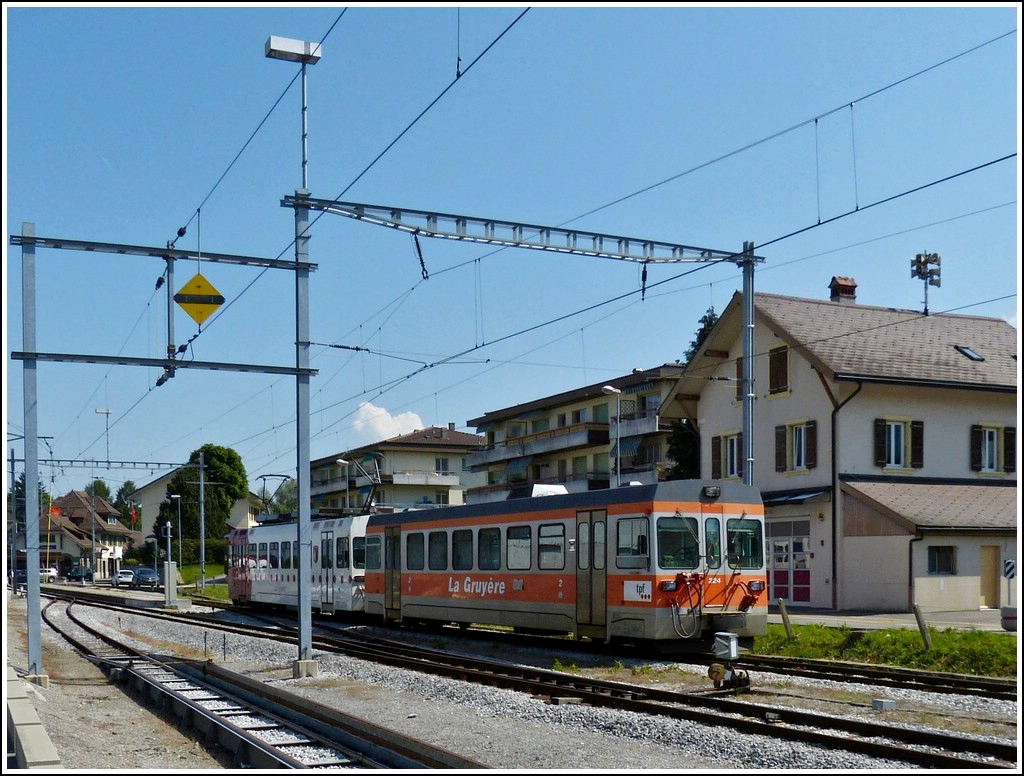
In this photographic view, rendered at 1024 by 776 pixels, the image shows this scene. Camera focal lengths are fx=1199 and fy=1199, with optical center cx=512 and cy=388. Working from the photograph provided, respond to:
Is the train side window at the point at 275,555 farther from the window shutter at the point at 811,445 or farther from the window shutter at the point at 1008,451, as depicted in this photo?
the window shutter at the point at 1008,451

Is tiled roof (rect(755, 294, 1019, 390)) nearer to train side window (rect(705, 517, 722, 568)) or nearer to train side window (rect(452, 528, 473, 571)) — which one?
train side window (rect(452, 528, 473, 571))

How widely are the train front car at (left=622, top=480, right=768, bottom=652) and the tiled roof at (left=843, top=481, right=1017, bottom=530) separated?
38.6ft

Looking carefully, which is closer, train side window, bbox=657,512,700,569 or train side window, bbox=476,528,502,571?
train side window, bbox=657,512,700,569

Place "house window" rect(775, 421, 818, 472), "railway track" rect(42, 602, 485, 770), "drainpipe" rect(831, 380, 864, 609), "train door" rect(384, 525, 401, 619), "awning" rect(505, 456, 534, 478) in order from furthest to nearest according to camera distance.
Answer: "awning" rect(505, 456, 534, 478)
"house window" rect(775, 421, 818, 472)
"drainpipe" rect(831, 380, 864, 609)
"train door" rect(384, 525, 401, 619)
"railway track" rect(42, 602, 485, 770)

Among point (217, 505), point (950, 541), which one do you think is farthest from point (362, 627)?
point (217, 505)

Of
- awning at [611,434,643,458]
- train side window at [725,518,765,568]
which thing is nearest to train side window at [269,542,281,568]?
train side window at [725,518,765,568]

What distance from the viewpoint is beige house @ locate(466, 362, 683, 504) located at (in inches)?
2197

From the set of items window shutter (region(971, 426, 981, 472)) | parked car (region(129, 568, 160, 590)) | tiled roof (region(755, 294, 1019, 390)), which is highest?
tiled roof (region(755, 294, 1019, 390))

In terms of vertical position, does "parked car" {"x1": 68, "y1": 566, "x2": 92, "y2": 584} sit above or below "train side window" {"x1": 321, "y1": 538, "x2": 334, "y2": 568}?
below

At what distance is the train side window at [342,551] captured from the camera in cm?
3050

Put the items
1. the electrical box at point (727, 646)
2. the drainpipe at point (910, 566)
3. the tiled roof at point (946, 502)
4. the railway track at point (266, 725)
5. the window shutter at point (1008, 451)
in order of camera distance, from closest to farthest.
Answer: the railway track at point (266, 725) → the electrical box at point (727, 646) → the drainpipe at point (910, 566) → the tiled roof at point (946, 502) → the window shutter at point (1008, 451)

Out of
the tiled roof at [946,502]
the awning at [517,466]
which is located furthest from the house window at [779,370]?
the awning at [517,466]

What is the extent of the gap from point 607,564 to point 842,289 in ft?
74.7

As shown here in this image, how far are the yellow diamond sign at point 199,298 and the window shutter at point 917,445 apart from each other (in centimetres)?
2229
